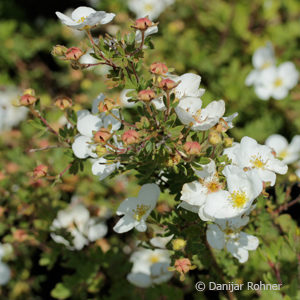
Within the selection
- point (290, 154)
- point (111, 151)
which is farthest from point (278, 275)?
point (290, 154)

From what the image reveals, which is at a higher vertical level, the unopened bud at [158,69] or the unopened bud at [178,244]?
the unopened bud at [158,69]

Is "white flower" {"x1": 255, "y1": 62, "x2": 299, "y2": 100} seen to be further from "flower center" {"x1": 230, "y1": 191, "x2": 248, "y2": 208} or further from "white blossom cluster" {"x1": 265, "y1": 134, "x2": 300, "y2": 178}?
"flower center" {"x1": 230, "y1": 191, "x2": 248, "y2": 208}

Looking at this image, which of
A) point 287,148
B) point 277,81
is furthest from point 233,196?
point 277,81

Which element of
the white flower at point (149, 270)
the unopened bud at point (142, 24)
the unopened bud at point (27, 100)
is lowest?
the white flower at point (149, 270)

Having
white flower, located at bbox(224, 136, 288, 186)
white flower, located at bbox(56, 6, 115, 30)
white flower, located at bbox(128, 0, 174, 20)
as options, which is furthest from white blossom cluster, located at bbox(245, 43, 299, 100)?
white flower, located at bbox(56, 6, 115, 30)

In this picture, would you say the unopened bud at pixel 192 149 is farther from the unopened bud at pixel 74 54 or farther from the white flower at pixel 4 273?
the white flower at pixel 4 273

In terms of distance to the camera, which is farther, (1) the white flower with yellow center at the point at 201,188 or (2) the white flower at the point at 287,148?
(2) the white flower at the point at 287,148

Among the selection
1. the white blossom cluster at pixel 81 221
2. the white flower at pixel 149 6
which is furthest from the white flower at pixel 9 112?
the white flower at pixel 149 6
